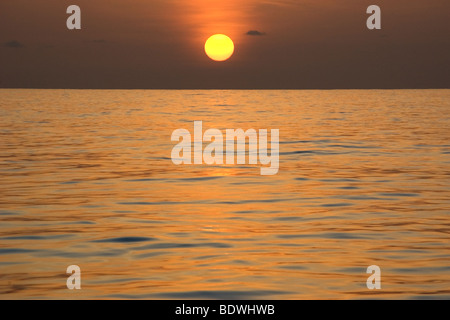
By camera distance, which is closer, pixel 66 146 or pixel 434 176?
pixel 434 176

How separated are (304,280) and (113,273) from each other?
7.91 feet

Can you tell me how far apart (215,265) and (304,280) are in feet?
4.42

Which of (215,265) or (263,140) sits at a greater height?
(263,140)

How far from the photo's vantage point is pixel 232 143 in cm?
3288

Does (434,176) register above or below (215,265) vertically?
above

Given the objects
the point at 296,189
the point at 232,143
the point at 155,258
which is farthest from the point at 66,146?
the point at 155,258

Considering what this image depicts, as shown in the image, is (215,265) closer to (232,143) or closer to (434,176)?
(434,176)

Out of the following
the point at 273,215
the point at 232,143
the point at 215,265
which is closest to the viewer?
the point at 215,265

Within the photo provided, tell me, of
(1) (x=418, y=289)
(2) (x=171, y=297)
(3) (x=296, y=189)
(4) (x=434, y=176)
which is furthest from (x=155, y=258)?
(4) (x=434, y=176)
